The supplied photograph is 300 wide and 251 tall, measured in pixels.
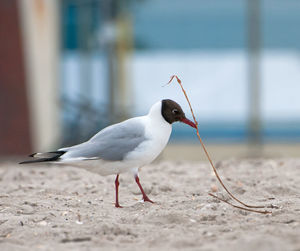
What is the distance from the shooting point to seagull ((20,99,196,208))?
5.55 metres

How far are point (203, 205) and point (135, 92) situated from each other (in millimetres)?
13047

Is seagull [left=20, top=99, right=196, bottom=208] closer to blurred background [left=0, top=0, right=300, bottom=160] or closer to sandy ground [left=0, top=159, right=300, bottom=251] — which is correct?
sandy ground [left=0, top=159, right=300, bottom=251]

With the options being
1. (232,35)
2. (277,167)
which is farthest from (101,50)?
(277,167)

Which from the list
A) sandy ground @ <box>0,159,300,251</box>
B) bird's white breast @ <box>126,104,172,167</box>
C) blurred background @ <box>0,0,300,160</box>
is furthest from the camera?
blurred background @ <box>0,0,300,160</box>

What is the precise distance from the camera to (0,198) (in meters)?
6.06

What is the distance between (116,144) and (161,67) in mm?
13112

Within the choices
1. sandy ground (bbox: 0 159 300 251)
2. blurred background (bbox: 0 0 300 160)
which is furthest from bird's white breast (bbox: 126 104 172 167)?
blurred background (bbox: 0 0 300 160)

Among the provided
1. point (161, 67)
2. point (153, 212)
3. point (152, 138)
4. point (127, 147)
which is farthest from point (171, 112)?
point (161, 67)

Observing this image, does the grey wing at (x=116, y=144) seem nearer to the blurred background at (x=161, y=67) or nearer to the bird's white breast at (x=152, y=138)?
the bird's white breast at (x=152, y=138)

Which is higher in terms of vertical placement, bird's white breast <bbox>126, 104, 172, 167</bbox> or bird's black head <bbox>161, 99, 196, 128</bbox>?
bird's black head <bbox>161, 99, 196, 128</bbox>

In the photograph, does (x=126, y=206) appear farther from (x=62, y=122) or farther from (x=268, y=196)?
(x=62, y=122)

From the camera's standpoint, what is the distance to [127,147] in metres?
5.55

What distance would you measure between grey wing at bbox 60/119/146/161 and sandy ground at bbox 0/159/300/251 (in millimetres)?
382

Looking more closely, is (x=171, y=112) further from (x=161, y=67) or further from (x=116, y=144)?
(x=161, y=67)
